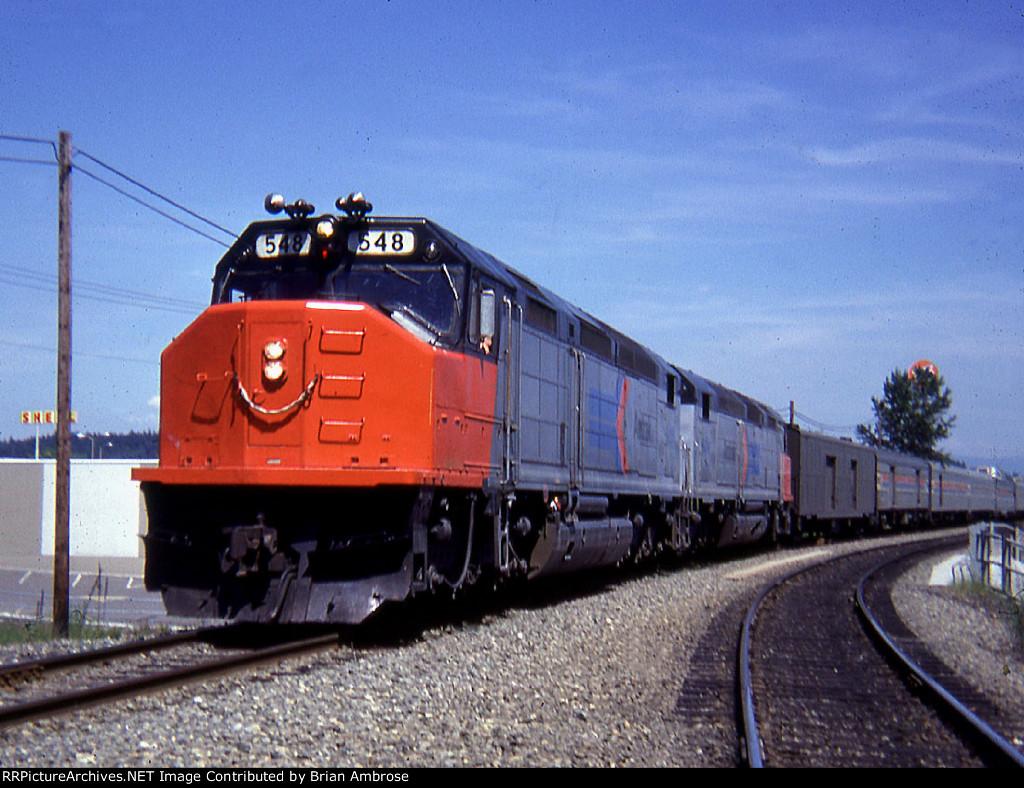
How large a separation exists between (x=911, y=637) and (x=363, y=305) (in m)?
7.20

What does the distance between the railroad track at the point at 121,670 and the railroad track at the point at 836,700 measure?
3.76m

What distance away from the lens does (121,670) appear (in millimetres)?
8000

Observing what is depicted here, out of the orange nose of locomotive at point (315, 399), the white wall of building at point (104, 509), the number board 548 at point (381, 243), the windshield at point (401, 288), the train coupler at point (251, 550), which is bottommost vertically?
the white wall of building at point (104, 509)

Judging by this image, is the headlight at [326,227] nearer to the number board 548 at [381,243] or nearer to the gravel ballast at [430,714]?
the number board 548 at [381,243]

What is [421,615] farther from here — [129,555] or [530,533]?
[129,555]

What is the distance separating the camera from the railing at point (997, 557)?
681 inches

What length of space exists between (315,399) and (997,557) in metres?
17.6

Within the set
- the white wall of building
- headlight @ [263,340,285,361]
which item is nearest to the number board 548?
headlight @ [263,340,285,361]

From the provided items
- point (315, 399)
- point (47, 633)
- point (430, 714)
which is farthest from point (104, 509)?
point (430, 714)

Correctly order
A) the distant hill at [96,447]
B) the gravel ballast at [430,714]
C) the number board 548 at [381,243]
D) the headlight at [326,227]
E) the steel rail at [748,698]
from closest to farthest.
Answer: the gravel ballast at [430,714], the steel rail at [748,698], the headlight at [326,227], the number board 548 at [381,243], the distant hill at [96,447]

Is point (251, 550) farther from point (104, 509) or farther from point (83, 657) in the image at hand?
point (104, 509)

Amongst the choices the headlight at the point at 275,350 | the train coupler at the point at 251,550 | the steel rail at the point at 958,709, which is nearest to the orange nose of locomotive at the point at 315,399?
the headlight at the point at 275,350

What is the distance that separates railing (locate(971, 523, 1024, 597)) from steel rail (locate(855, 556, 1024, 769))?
665cm

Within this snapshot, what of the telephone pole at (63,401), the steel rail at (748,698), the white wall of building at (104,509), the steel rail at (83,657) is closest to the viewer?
the steel rail at (748,698)
